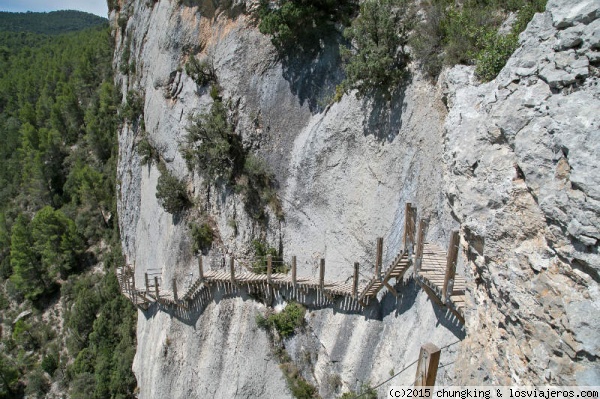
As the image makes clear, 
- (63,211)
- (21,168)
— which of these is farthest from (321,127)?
(21,168)

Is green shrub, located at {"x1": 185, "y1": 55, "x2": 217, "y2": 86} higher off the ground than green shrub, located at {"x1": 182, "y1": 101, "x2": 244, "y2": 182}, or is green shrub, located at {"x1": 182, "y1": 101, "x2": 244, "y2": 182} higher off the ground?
green shrub, located at {"x1": 185, "y1": 55, "x2": 217, "y2": 86}

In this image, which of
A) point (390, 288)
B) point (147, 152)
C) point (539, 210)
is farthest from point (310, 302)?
point (147, 152)

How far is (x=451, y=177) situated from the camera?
23.3ft

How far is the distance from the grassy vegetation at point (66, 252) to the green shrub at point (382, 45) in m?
24.3

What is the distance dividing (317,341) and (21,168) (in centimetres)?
5902

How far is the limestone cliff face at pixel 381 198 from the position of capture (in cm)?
476

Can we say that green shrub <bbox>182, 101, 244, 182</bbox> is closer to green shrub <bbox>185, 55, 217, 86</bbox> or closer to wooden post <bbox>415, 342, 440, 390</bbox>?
green shrub <bbox>185, 55, 217, 86</bbox>

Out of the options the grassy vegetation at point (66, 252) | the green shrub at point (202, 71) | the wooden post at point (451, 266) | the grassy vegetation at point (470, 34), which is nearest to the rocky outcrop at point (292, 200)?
the green shrub at point (202, 71)

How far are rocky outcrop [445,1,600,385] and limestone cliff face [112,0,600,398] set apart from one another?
0.02 metres

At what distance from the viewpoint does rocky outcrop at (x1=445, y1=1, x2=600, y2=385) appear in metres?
4.37

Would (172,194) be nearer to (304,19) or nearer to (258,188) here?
(258,188)

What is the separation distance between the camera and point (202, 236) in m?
17.8

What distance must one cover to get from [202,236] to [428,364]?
14111 millimetres

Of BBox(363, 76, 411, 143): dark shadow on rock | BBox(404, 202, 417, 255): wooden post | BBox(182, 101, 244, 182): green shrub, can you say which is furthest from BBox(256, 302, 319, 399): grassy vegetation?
BBox(363, 76, 411, 143): dark shadow on rock
